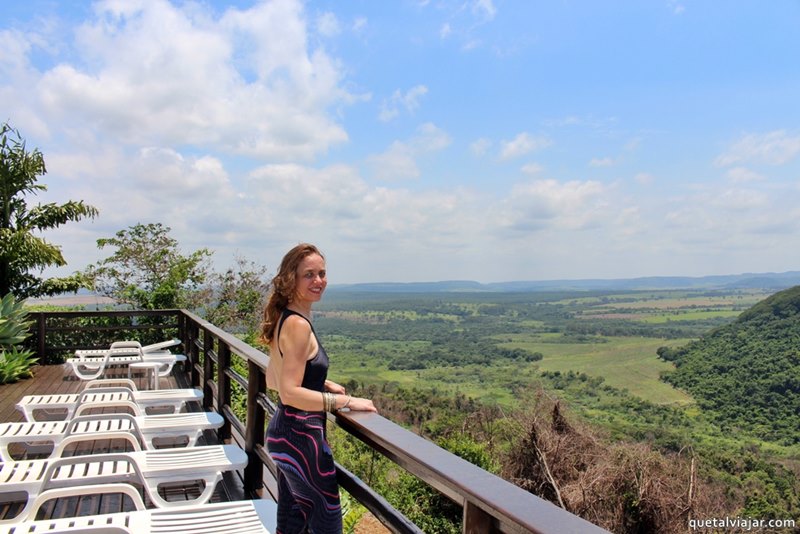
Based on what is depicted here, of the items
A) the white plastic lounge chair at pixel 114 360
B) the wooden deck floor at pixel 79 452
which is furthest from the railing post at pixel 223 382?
the white plastic lounge chair at pixel 114 360

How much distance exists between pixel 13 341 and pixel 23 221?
4.78 m

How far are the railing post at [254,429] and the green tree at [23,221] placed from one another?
32.5 ft

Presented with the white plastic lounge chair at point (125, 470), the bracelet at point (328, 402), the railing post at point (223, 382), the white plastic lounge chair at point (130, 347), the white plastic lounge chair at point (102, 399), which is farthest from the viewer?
the white plastic lounge chair at point (130, 347)

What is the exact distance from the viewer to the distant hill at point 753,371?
4134 centimetres

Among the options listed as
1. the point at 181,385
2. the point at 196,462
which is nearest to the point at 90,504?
the point at 196,462

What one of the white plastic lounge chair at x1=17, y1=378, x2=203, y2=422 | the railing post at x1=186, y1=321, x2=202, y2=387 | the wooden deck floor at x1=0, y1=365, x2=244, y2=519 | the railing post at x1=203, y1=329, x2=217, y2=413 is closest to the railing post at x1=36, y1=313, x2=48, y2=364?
the wooden deck floor at x1=0, y1=365, x2=244, y2=519

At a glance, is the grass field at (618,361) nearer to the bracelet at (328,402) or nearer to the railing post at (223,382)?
the railing post at (223,382)

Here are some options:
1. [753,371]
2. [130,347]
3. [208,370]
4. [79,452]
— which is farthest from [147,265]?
[753,371]

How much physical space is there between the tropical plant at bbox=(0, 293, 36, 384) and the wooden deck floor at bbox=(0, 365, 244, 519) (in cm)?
14

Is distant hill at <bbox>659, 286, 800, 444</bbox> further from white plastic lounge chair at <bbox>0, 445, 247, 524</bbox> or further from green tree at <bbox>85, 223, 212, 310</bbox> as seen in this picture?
white plastic lounge chair at <bbox>0, 445, 247, 524</bbox>

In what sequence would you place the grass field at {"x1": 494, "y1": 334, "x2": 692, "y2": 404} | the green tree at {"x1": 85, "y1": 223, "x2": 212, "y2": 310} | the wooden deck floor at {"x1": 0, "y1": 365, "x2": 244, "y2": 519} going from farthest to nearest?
the grass field at {"x1": 494, "y1": 334, "x2": 692, "y2": 404}, the green tree at {"x1": 85, "y1": 223, "x2": 212, "y2": 310}, the wooden deck floor at {"x1": 0, "y1": 365, "x2": 244, "y2": 519}

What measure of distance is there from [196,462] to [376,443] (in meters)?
1.65

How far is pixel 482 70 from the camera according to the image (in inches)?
1288

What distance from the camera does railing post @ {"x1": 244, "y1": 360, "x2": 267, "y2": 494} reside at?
3258mm
